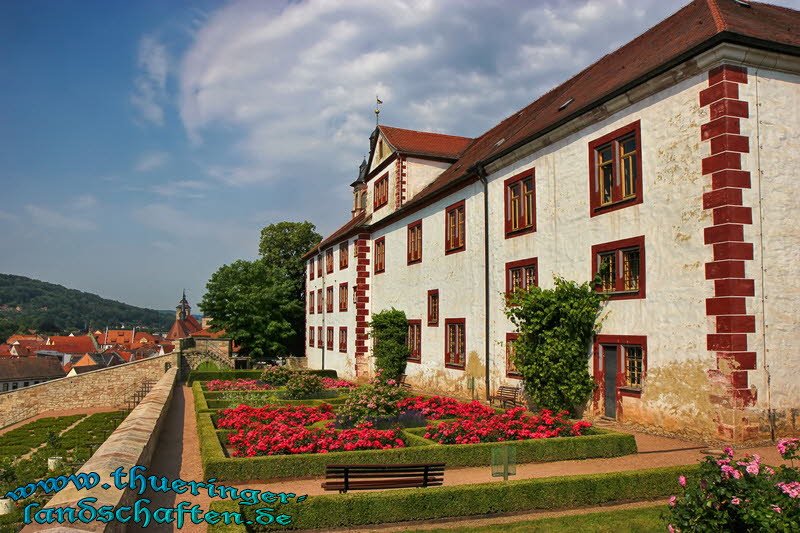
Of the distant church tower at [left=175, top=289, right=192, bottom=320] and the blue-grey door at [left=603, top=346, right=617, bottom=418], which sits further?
the distant church tower at [left=175, top=289, right=192, bottom=320]

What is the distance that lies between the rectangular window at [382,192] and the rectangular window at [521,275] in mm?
13653

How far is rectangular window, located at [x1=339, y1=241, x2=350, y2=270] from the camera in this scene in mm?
37812

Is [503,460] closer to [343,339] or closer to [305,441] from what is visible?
[305,441]

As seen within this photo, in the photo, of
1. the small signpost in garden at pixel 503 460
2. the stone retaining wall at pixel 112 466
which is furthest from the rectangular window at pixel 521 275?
the stone retaining wall at pixel 112 466

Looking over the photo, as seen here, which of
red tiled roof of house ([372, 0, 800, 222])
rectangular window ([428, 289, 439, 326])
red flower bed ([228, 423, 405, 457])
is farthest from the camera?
rectangular window ([428, 289, 439, 326])

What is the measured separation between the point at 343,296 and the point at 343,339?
2709mm

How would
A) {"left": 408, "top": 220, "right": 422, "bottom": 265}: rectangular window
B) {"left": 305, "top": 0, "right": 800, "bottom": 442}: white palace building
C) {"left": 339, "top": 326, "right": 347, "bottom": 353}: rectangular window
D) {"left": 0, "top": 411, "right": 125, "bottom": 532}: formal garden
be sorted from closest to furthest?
{"left": 305, "top": 0, "right": 800, "bottom": 442}: white palace building, {"left": 0, "top": 411, "right": 125, "bottom": 532}: formal garden, {"left": 408, "top": 220, "right": 422, "bottom": 265}: rectangular window, {"left": 339, "top": 326, "right": 347, "bottom": 353}: rectangular window

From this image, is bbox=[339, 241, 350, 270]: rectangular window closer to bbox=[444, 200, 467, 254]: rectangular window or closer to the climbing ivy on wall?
bbox=[444, 200, 467, 254]: rectangular window

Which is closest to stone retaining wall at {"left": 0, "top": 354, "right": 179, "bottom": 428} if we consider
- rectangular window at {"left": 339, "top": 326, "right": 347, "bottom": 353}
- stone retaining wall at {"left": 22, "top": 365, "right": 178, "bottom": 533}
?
rectangular window at {"left": 339, "top": 326, "right": 347, "bottom": 353}

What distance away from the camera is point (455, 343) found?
24.2 m

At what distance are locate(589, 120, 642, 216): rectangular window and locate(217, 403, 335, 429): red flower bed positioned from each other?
30.4ft

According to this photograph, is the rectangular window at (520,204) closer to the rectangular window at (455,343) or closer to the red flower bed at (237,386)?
the rectangular window at (455,343)

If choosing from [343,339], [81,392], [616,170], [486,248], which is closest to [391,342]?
[486,248]

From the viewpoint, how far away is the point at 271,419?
15117 millimetres
